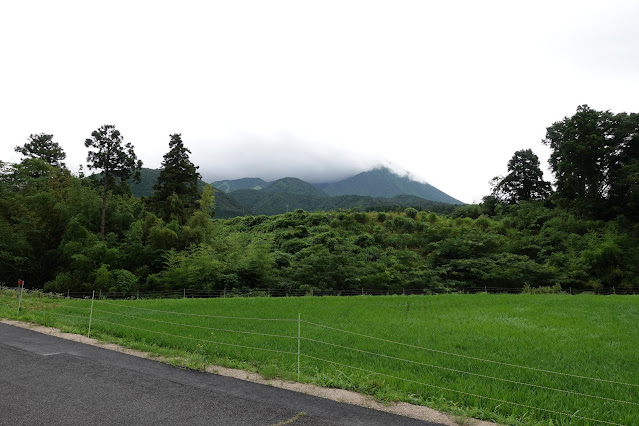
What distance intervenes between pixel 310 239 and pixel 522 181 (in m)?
32.2

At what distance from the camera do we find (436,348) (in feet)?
29.8

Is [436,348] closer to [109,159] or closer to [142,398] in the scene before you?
[142,398]

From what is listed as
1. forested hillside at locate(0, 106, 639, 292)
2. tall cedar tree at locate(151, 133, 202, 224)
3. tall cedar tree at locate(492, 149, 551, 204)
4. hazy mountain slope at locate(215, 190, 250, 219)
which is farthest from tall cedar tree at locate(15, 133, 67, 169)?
tall cedar tree at locate(492, 149, 551, 204)

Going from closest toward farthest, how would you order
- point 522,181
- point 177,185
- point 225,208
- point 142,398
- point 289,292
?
point 142,398 → point 289,292 → point 177,185 → point 522,181 → point 225,208

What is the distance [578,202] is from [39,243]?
52.3 metres

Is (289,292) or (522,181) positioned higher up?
(522,181)

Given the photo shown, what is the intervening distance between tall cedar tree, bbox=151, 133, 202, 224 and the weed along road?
26.7 meters

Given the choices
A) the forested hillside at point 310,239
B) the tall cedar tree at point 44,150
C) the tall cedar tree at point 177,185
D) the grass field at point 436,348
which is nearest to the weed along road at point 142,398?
the grass field at point 436,348

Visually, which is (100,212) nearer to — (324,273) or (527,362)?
(324,273)

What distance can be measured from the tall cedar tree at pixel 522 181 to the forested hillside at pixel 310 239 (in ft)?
16.4

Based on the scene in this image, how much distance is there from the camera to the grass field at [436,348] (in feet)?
18.1

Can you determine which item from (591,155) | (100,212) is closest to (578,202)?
(591,155)

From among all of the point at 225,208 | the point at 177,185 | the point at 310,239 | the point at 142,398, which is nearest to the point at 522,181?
the point at 310,239

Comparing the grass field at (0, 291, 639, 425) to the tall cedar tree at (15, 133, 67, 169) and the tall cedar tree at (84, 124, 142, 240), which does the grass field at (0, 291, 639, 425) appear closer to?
the tall cedar tree at (84, 124, 142, 240)
